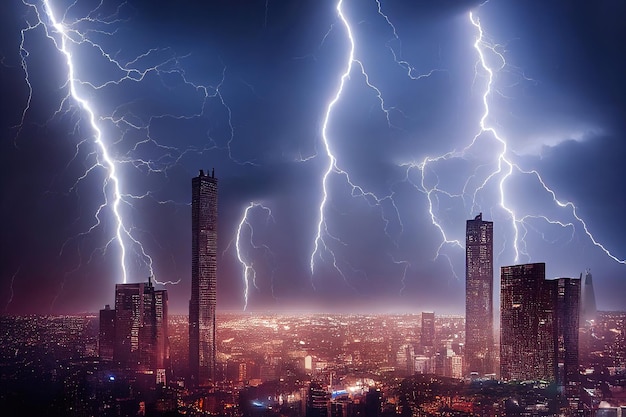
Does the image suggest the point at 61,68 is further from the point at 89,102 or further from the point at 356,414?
the point at 356,414

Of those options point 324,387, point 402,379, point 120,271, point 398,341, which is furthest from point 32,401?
point 398,341

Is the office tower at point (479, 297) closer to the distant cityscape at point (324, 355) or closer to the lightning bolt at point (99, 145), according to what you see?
the distant cityscape at point (324, 355)

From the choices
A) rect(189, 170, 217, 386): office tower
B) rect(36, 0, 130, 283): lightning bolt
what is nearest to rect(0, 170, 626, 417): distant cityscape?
rect(189, 170, 217, 386): office tower

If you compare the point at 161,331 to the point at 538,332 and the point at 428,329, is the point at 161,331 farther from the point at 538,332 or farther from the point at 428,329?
the point at 538,332

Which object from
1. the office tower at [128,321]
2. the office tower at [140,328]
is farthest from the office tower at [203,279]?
the office tower at [128,321]

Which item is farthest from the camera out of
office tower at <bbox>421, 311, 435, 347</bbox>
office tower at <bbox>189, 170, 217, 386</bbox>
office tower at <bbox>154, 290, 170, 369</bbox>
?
office tower at <bbox>421, 311, 435, 347</bbox>

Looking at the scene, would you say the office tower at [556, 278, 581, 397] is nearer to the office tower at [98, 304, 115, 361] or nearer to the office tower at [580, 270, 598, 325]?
the office tower at [580, 270, 598, 325]
